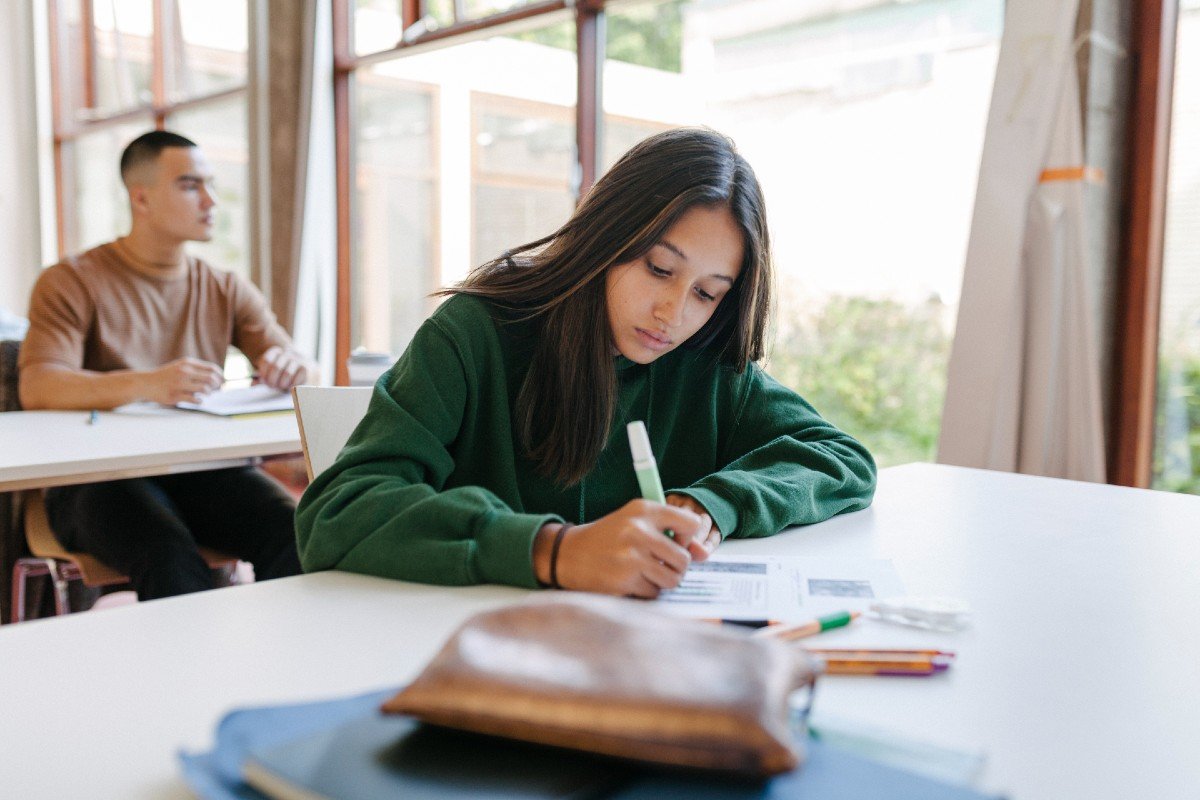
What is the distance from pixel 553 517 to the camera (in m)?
1.04

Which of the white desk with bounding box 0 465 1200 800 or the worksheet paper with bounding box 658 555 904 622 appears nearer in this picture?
the white desk with bounding box 0 465 1200 800

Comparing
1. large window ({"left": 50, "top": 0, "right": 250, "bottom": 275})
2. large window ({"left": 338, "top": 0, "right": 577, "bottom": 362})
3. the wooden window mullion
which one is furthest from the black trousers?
large window ({"left": 50, "top": 0, "right": 250, "bottom": 275})

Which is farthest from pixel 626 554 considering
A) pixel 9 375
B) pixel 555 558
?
pixel 9 375

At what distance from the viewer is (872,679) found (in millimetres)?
783

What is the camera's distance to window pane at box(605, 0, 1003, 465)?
2816 millimetres

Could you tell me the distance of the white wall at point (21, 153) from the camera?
676cm

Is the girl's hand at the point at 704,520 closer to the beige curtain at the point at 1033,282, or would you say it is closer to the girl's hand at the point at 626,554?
the girl's hand at the point at 626,554

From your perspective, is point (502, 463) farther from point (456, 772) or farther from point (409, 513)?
point (456, 772)

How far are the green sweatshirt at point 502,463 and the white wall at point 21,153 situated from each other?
640cm

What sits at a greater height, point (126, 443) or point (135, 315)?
point (135, 315)

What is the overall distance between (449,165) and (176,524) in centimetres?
229

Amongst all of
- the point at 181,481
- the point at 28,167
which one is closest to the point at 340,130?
the point at 181,481

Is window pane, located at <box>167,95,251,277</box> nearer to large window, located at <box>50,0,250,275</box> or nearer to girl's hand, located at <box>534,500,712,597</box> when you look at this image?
large window, located at <box>50,0,250,275</box>

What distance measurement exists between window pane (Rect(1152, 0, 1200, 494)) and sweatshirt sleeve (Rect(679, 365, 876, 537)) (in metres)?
1.27
